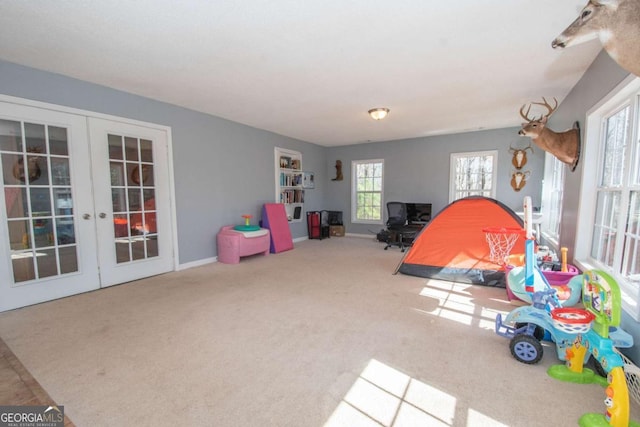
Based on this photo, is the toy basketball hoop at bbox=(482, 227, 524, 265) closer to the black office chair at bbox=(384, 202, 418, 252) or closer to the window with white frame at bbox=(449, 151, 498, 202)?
the black office chair at bbox=(384, 202, 418, 252)

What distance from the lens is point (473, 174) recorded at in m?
5.79

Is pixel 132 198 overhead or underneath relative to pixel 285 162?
underneath

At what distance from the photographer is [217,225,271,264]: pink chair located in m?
4.45

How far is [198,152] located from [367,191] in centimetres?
413

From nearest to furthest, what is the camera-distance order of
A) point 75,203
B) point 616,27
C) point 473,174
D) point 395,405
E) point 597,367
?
point 616,27 → point 395,405 → point 597,367 → point 75,203 → point 473,174

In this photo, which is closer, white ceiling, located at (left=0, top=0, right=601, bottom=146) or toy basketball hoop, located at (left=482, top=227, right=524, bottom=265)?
white ceiling, located at (left=0, top=0, right=601, bottom=146)

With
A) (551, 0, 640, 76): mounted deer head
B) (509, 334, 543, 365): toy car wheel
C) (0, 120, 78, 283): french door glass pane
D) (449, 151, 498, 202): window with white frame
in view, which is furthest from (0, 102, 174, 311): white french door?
(449, 151, 498, 202): window with white frame

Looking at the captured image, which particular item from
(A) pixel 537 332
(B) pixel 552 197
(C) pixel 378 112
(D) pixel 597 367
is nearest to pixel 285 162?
(C) pixel 378 112

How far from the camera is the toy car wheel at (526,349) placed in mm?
1839

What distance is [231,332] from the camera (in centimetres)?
228

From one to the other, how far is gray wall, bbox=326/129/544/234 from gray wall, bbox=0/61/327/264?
6.70ft

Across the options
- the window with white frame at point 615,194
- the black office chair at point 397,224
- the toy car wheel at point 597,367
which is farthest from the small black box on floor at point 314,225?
the toy car wheel at point 597,367

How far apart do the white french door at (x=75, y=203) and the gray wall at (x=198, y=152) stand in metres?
0.18

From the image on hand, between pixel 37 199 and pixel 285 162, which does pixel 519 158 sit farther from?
pixel 37 199
